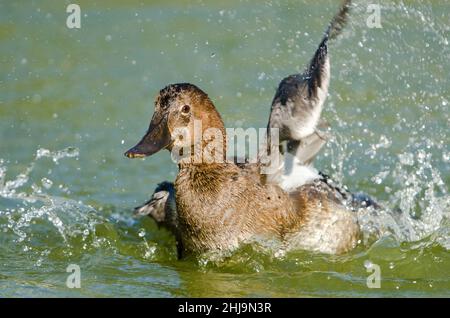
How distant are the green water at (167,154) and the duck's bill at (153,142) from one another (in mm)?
915

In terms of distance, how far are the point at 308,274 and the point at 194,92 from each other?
1.50 metres

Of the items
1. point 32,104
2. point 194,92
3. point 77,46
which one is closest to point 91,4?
point 77,46

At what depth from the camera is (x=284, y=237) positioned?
6.44 m

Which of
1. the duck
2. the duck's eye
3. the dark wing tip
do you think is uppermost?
the dark wing tip

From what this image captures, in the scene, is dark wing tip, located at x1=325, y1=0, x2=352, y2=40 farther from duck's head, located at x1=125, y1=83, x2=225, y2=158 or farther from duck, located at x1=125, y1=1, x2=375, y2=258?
duck's head, located at x1=125, y1=83, x2=225, y2=158

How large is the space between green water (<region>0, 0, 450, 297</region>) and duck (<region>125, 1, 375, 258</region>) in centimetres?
16

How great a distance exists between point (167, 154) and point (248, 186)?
348cm

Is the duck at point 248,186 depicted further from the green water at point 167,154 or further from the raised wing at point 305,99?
the green water at point 167,154

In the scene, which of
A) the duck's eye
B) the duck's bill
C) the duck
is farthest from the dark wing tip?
the duck's bill

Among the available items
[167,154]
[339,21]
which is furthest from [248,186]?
[167,154]

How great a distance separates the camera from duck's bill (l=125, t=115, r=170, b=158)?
6055 mm

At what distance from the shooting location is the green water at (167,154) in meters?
6.39

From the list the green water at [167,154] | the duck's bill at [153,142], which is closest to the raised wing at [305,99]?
the green water at [167,154]

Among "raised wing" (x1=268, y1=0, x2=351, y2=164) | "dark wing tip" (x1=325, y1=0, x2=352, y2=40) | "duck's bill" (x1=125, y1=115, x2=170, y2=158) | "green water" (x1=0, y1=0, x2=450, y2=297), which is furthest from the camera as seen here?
"dark wing tip" (x1=325, y1=0, x2=352, y2=40)
